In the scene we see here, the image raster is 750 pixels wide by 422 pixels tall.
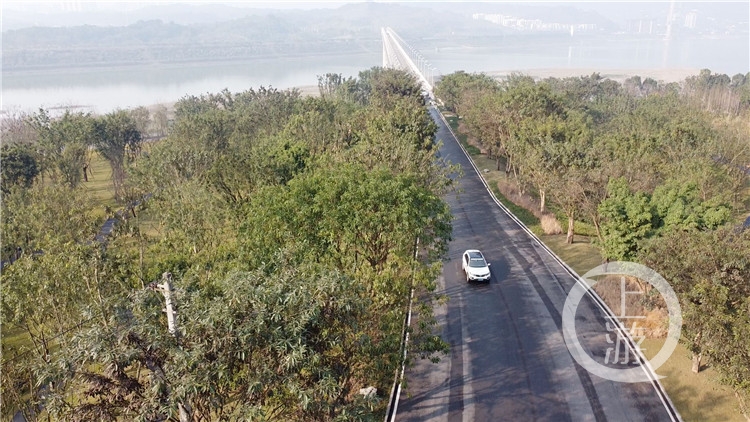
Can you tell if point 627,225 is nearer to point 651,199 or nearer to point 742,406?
point 651,199

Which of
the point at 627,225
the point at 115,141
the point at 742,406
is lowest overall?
the point at 742,406

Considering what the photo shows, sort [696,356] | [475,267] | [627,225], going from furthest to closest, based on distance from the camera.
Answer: [475,267] → [627,225] → [696,356]

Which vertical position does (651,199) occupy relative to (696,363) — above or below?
above

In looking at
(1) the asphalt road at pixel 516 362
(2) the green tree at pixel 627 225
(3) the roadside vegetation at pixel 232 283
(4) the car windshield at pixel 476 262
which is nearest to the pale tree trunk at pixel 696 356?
(1) the asphalt road at pixel 516 362

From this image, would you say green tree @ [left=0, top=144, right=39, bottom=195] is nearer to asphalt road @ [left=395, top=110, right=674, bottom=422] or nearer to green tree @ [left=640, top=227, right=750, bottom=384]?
asphalt road @ [left=395, top=110, right=674, bottom=422]

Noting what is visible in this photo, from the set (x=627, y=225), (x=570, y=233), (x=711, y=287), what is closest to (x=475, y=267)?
(x=627, y=225)

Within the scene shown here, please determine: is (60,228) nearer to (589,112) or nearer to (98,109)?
(589,112)
